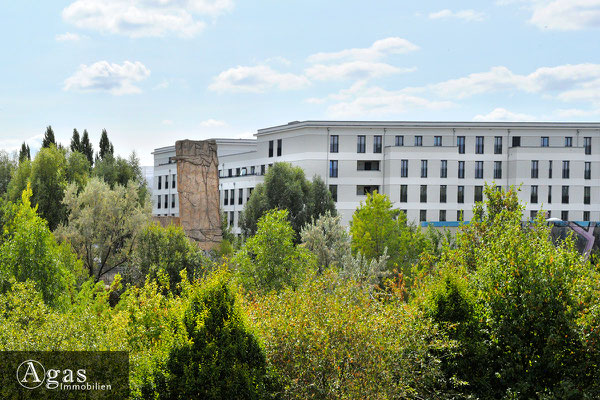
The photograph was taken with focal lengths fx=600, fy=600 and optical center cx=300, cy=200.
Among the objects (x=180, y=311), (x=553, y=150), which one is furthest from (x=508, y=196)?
(x=553, y=150)

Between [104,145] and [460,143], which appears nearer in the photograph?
[460,143]

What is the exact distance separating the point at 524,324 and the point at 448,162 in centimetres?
5065

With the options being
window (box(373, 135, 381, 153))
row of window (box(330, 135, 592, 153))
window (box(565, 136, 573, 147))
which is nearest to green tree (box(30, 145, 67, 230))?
row of window (box(330, 135, 592, 153))

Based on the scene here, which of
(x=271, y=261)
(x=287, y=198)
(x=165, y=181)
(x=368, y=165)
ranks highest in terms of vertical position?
(x=368, y=165)

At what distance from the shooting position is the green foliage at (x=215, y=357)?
38.7ft

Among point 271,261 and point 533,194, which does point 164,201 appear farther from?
point 271,261

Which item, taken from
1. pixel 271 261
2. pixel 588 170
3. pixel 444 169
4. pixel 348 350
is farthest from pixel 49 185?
pixel 588 170

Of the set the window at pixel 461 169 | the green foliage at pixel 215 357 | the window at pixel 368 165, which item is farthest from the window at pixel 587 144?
the green foliage at pixel 215 357

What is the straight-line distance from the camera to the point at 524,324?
14852mm

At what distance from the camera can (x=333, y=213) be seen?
181 feet

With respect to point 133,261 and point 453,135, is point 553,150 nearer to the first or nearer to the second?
point 453,135

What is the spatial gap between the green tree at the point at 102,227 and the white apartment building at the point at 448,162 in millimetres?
28691

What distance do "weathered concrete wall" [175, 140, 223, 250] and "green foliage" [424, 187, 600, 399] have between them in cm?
1990

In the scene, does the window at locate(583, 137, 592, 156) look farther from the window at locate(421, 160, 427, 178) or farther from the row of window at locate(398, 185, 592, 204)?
the window at locate(421, 160, 427, 178)
